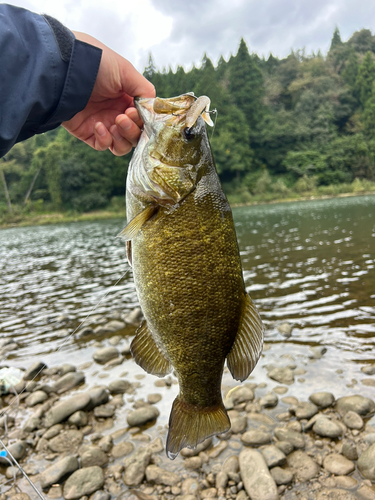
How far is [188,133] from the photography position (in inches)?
76.2

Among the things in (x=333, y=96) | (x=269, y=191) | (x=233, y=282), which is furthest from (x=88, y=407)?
(x=333, y=96)

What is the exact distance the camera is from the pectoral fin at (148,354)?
204cm

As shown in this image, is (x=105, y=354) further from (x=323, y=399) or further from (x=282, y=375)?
(x=323, y=399)

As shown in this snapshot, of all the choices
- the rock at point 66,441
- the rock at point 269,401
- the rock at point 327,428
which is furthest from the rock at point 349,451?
the rock at point 66,441

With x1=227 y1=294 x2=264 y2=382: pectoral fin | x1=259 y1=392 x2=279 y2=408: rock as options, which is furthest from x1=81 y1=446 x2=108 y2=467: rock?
x1=227 y1=294 x2=264 y2=382: pectoral fin

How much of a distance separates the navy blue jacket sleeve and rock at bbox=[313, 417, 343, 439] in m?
4.10

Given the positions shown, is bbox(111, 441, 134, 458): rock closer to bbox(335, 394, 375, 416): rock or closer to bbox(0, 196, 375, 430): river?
bbox(0, 196, 375, 430): river

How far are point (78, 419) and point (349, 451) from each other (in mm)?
3254

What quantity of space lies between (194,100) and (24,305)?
34.6ft

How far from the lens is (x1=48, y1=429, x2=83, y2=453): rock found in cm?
415

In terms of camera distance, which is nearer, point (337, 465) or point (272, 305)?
point (337, 465)

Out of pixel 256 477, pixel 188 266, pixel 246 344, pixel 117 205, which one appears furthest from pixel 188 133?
pixel 117 205

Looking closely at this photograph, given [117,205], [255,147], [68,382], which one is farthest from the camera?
[255,147]

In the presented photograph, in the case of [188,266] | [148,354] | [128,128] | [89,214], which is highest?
[128,128]
